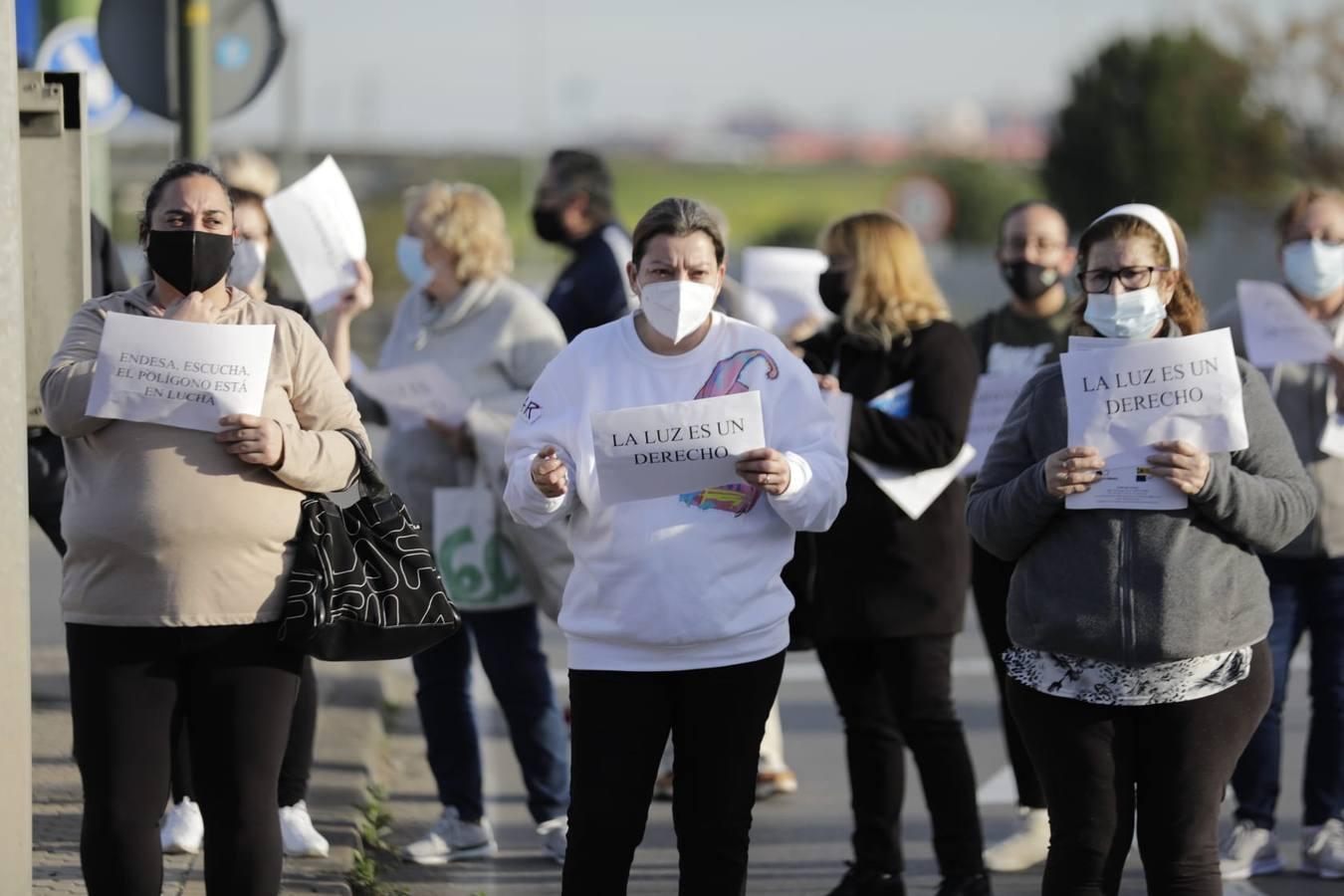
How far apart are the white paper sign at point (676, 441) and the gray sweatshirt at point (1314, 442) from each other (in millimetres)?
2680

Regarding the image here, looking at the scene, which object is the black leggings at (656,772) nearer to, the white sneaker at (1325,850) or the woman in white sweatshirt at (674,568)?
the woman in white sweatshirt at (674,568)

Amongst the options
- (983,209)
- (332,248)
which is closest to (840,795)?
(332,248)

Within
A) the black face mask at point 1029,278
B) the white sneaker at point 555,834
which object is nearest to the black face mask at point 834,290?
the black face mask at point 1029,278

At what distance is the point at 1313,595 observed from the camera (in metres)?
6.52

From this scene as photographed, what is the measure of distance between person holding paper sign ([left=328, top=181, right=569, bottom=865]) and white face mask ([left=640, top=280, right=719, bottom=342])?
2.03 meters

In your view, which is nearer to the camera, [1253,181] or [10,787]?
[10,787]

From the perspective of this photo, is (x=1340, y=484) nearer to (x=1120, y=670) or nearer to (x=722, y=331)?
(x=1120, y=670)

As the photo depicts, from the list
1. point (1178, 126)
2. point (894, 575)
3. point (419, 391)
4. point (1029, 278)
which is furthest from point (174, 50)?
point (1178, 126)

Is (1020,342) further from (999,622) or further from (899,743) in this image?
(899,743)

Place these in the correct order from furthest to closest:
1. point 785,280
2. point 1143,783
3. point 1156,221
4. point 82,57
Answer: point 82,57 → point 785,280 → point 1156,221 → point 1143,783

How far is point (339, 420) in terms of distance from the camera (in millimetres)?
4758

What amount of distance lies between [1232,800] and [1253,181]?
32353 mm

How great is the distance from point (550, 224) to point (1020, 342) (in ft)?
6.52

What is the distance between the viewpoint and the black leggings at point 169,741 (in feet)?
14.6
